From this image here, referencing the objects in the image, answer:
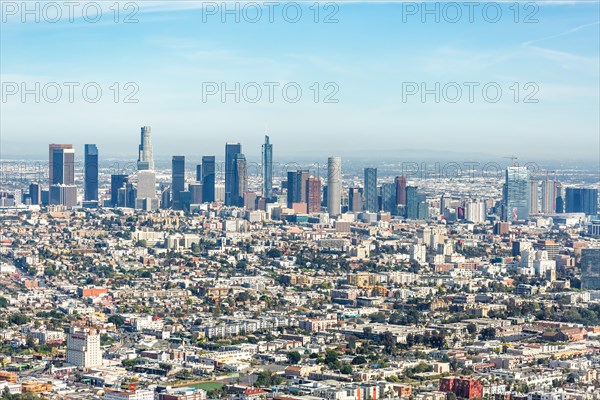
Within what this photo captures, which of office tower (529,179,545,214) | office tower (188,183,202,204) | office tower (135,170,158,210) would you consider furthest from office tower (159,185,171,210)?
office tower (529,179,545,214)

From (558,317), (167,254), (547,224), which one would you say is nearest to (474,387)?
(558,317)

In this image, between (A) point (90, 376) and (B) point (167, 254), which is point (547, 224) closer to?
(B) point (167, 254)

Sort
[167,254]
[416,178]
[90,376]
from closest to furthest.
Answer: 1. [90,376]
2. [167,254]
3. [416,178]

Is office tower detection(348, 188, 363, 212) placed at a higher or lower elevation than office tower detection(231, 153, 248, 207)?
lower

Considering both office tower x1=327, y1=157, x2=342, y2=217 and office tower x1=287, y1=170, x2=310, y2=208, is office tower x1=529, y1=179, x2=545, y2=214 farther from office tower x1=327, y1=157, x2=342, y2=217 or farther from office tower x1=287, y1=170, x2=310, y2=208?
office tower x1=287, y1=170, x2=310, y2=208

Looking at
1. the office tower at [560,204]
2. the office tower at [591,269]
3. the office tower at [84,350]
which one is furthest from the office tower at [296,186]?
the office tower at [84,350]

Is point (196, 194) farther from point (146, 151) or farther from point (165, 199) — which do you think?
point (146, 151)

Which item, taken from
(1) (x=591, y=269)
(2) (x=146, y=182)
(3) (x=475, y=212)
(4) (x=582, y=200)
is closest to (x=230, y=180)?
(2) (x=146, y=182)
